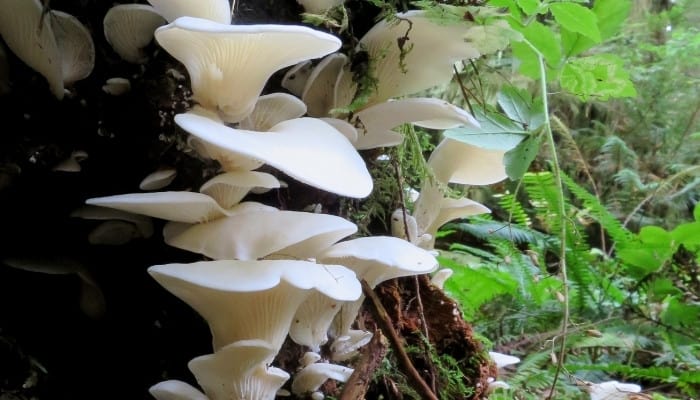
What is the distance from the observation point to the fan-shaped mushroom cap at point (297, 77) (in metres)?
1.24

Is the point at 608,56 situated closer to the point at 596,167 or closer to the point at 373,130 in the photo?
the point at 373,130

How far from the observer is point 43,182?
1140 millimetres

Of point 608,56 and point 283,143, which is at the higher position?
point 608,56

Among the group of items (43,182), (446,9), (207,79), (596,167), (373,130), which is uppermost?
(446,9)

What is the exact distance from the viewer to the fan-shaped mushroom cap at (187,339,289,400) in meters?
0.90

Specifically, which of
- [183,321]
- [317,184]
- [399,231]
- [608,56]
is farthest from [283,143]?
[608,56]

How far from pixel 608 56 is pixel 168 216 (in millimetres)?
1190

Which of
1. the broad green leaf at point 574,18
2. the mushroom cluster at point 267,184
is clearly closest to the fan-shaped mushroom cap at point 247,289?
the mushroom cluster at point 267,184

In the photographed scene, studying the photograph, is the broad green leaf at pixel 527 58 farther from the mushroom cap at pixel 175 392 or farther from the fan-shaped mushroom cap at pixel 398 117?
the mushroom cap at pixel 175 392

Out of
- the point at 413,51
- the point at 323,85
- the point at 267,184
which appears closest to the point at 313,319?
the point at 267,184

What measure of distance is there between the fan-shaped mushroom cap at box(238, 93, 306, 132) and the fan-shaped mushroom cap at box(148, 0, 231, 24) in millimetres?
184

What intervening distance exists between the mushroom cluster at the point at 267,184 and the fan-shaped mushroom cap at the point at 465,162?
0.27 m

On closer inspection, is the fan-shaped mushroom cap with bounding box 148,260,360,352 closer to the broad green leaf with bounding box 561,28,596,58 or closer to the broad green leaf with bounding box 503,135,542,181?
the broad green leaf with bounding box 503,135,542,181

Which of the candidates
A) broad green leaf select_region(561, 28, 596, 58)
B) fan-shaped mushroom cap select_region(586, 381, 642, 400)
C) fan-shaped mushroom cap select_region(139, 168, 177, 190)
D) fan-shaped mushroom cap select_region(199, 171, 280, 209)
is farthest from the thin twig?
fan-shaped mushroom cap select_region(586, 381, 642, 400)
